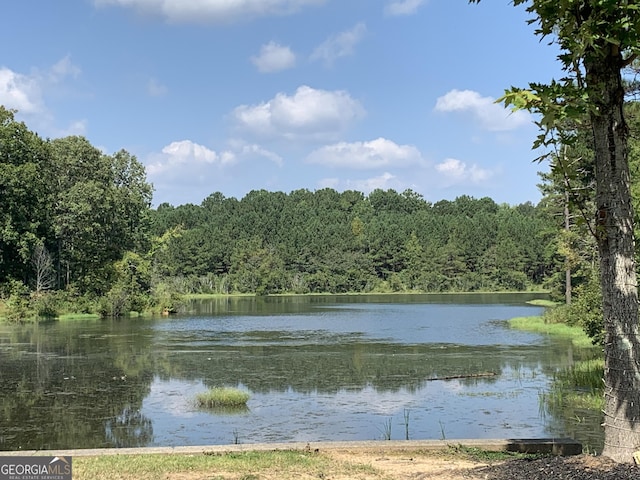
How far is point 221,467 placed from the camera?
270 inches

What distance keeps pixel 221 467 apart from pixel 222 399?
830 cm

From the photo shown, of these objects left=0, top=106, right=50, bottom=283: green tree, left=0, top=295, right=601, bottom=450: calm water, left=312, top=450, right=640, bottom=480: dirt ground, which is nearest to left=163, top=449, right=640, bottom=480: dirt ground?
left=312, top=450, right=640, bottom=480: dirt ground

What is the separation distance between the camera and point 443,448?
7.93 metres

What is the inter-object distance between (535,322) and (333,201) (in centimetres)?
10867

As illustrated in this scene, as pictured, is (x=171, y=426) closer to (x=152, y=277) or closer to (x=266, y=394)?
(x=266, y=394)

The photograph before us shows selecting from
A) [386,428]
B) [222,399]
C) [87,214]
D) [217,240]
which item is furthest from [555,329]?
[217,240]

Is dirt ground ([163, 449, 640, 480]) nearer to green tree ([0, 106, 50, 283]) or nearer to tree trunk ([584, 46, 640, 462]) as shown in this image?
tree trunk ([584, 46, 640, 462])

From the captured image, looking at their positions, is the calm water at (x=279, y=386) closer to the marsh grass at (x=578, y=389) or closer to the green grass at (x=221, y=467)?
the marsh grass at (x=578, y=389)

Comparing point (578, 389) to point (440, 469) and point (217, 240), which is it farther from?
point (217, 240)

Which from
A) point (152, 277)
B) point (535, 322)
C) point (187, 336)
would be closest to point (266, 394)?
point (187, 336)

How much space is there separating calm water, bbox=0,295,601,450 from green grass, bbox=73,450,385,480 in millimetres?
3966

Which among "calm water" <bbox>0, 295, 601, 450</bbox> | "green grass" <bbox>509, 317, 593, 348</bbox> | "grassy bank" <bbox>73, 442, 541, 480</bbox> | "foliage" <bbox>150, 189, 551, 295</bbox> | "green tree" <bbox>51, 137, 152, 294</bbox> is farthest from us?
"foliage" <bbox>150, 189, 551, 295</bbox>

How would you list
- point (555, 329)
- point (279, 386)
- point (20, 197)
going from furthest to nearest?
point (20, 197) < point (555, 329) < point (279, 386)

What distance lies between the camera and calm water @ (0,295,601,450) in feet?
39.9
